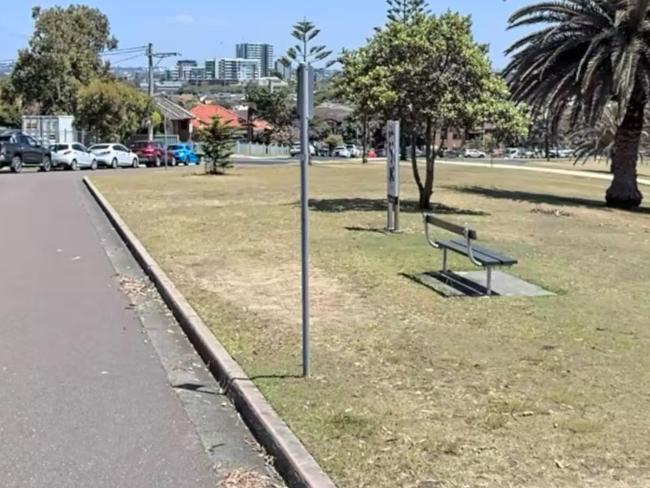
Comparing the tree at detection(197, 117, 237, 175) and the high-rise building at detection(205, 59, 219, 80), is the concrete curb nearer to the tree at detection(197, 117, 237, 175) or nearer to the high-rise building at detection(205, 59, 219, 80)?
the tree at detection(197, 117, 237, 175)

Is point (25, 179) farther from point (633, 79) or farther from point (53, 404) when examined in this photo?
point (53, 404)

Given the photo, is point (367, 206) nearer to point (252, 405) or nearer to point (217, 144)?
point (252, 405)

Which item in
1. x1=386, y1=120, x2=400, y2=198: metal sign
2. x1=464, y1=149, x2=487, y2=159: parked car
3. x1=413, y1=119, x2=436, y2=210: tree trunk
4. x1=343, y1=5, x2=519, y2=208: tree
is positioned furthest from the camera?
x1=464, y1=149, x2=487, y2=159: parked car

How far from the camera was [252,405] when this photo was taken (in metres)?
5.98

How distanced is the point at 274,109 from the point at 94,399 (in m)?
107

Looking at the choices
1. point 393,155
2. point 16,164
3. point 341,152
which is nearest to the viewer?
point 393,155

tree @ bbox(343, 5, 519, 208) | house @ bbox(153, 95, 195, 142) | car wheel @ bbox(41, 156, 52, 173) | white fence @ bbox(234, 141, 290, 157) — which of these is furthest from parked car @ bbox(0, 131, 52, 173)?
house @ bbox(153, 95, 195, 142)

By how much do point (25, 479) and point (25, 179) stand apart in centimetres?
3256

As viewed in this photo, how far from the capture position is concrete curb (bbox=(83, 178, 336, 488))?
4887mm

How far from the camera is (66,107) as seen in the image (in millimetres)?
Result: 74000

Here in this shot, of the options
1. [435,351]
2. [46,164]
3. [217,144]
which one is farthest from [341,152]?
[435,351]

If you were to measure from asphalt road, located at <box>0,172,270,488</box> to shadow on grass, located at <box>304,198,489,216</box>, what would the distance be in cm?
1005

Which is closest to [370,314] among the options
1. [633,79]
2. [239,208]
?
[239,208]

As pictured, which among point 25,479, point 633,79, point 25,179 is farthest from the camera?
point 25,179
